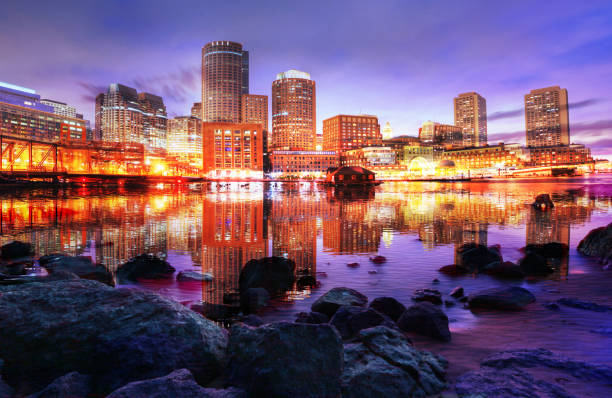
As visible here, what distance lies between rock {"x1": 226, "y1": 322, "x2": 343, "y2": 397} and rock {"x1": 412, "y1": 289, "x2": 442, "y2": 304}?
16.5ft

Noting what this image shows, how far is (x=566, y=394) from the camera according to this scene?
4.30 meters

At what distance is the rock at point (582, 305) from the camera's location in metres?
7.71

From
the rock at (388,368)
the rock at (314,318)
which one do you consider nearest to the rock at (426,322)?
the rock at (388,368)

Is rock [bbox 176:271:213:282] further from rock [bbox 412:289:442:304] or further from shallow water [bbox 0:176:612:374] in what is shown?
rock [bbox 412:289:442:304]

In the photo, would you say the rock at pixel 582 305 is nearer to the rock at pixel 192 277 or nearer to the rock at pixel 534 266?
the rock at pixel 534 266

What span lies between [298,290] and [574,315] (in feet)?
20.9

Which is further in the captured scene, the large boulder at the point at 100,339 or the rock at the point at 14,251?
the rock at the point at 14,251

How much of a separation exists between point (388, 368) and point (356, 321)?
5.93ft

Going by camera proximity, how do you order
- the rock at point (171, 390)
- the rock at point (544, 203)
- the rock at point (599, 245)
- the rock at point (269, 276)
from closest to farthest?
1. the rock at point (171, 390)
2. the rock at point (269, 276)
3. the rock at point (599, 245)
4. the rock at point (544, 203)

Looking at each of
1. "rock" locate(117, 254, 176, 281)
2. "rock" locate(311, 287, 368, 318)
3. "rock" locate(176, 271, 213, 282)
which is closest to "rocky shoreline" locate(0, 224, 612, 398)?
"rock" locate(311, 287, 368, 318)

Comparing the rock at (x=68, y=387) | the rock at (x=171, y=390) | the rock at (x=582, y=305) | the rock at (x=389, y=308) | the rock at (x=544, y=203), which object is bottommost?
the rock at (x=582, y=305)

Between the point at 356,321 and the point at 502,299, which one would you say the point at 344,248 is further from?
the point at 356,321

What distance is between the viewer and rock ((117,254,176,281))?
10.9m

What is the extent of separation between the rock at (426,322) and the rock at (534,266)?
6.31 meters
